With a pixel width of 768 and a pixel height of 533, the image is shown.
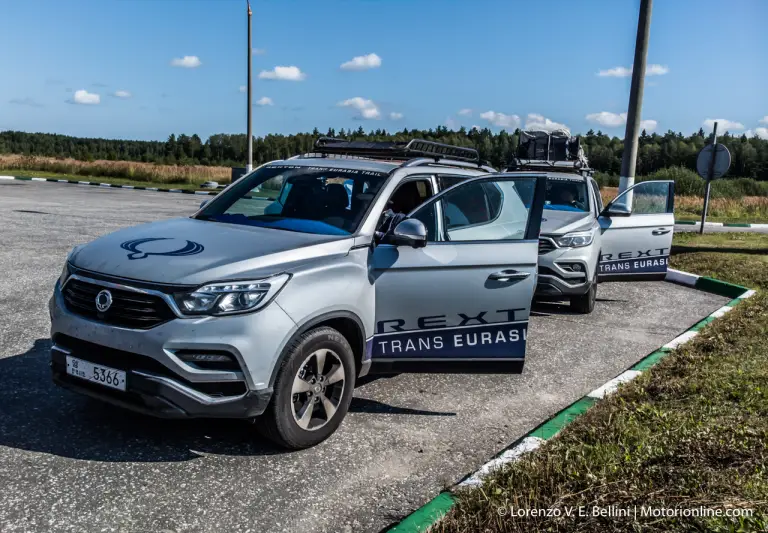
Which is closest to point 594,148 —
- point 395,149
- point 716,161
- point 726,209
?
point 726,209

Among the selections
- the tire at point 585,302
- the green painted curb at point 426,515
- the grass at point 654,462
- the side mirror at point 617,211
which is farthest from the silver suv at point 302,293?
the side mirror at point 617,211

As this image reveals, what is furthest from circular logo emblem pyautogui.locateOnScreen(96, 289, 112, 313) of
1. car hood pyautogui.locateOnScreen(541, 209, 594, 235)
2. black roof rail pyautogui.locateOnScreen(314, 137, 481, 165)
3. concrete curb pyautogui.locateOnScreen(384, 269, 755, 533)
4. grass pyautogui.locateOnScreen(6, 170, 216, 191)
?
grass pyautogui.locateOnScreen(6, 170, 216, 191)

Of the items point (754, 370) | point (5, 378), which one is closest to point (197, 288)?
point (5, 378)

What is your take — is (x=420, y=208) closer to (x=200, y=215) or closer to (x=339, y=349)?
(x=339, y=349)

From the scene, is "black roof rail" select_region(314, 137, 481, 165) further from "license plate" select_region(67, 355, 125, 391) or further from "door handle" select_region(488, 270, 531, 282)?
"license plate" select_region(67, 355, 125, 391)

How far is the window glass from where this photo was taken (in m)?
9.63

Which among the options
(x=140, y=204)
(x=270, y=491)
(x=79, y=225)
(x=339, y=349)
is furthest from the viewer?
(x=140, y=204)

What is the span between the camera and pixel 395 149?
5961 millimetres

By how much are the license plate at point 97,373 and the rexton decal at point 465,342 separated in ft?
5.45

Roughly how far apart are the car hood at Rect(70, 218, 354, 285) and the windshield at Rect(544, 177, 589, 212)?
19.5ft

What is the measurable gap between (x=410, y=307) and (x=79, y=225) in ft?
38.8

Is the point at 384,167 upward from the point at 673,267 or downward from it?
upward

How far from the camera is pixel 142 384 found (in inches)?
148

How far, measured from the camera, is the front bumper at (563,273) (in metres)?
8.31
